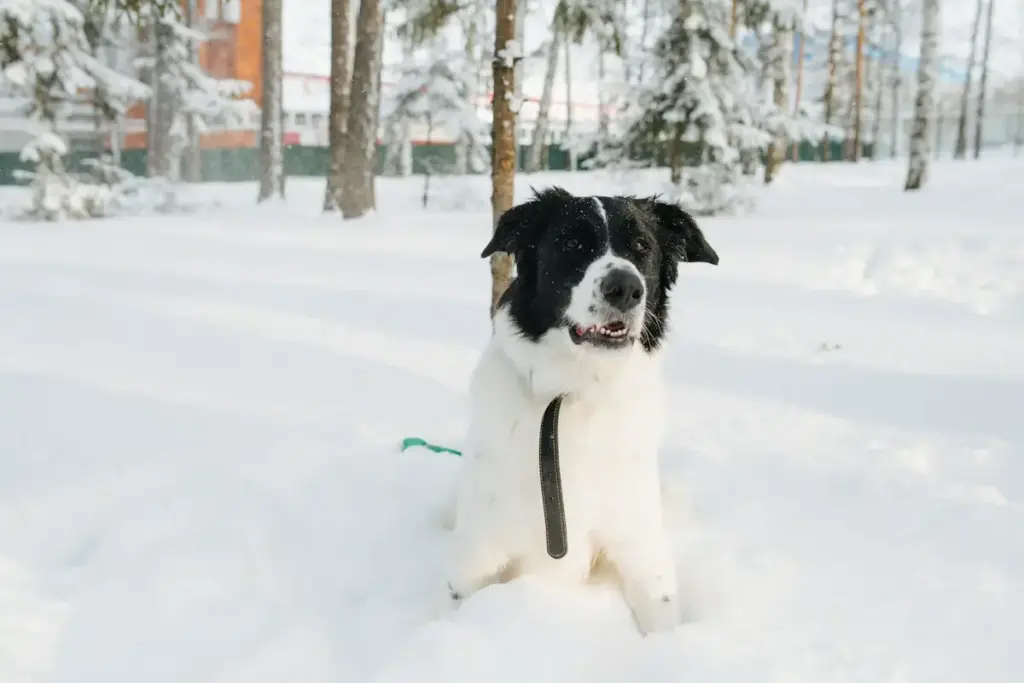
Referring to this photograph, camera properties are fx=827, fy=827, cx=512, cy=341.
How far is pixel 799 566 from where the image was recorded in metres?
3.49

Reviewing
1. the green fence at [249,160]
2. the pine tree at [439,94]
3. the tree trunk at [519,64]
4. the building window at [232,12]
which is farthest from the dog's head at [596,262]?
the building window at [232,12]

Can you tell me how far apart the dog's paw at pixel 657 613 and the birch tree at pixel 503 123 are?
3462mm

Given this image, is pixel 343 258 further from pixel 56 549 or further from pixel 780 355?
pixel 56 549

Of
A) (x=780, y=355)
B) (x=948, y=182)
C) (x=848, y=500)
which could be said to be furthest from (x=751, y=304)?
(x=948, y=182)

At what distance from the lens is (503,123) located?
632 centimetres

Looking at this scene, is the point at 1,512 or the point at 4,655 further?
the point at 1,512

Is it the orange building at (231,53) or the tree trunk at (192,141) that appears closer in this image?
the tree trunk at (192,141)

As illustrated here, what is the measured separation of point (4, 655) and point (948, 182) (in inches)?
931

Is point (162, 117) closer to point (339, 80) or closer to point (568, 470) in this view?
point (339, 80)

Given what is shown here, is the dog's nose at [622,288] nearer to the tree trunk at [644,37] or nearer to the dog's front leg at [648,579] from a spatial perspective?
the dog's front leg at [648,579]

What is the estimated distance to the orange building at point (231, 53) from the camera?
4362cm

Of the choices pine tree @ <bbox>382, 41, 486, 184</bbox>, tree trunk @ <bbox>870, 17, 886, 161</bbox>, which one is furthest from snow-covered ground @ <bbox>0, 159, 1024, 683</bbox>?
tree trunk @ <bbox>870, 17, 886, 161</bbox>

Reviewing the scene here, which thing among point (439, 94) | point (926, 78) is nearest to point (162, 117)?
point (439, 94)

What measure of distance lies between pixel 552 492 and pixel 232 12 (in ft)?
154
